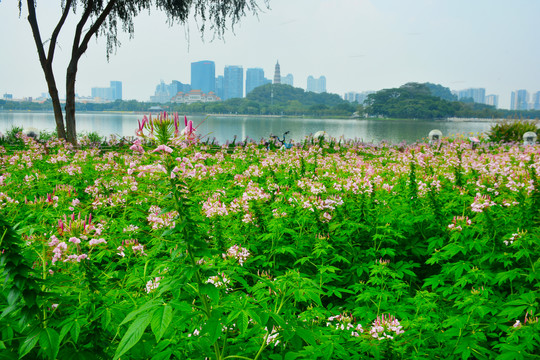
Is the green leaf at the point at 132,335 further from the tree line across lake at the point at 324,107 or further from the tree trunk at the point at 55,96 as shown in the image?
the tree line across lake at the point at 324,107

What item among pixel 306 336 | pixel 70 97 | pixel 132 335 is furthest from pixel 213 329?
pixel 70 97

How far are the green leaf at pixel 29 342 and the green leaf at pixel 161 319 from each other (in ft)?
1.83

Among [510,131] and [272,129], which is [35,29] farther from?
[272,129]

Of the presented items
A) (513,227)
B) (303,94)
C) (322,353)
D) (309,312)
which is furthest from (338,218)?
(303,94)

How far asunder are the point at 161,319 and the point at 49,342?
1.77 feet

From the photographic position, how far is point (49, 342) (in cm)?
156

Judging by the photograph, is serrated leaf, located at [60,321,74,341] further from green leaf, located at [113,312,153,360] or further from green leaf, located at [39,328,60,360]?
green leaf, located at [113,312,153,360]

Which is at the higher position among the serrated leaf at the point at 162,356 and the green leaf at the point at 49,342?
the green leaf at the point at 49,342

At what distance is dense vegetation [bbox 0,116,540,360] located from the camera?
1750mm

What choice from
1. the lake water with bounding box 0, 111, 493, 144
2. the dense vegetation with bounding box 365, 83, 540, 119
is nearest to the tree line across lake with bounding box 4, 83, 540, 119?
the dense vegetation with bounding box 365, 83, 540, 119

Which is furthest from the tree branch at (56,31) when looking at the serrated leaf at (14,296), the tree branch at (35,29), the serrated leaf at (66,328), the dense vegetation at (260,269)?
the serrated leaf at (66,328)

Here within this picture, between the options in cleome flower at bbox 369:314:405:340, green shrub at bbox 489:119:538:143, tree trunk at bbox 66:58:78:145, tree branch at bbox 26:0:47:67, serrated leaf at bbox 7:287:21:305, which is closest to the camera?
serrated leaf at bbox 7:287:21:305

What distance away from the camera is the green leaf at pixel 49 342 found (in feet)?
5.00

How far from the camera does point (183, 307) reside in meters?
1.56
